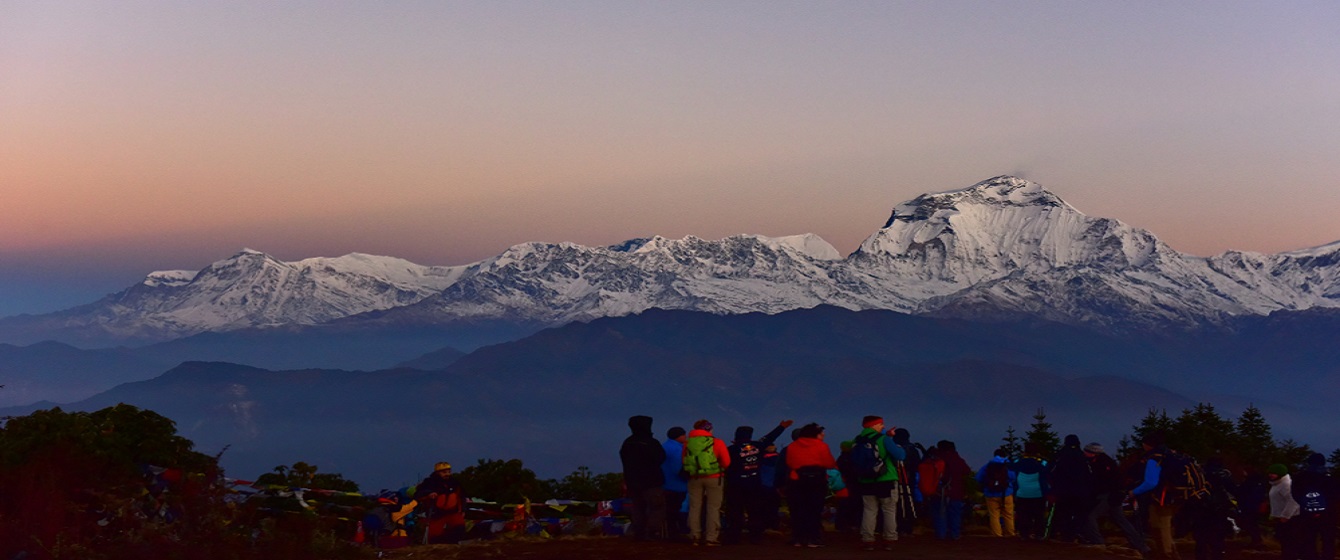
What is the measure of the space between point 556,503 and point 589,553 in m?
7.64

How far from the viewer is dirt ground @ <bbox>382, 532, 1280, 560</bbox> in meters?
21.1

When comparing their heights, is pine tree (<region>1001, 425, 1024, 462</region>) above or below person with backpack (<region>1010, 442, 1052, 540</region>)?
above

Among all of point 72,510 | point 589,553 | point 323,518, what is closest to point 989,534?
point 589,553

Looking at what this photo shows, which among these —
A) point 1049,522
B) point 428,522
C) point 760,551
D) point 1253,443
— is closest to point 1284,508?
point 1049,522

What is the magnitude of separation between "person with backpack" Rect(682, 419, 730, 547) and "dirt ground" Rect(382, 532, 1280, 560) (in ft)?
1.16

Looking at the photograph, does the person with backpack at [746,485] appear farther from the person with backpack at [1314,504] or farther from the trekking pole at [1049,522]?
the person with backpack at [1314,504]

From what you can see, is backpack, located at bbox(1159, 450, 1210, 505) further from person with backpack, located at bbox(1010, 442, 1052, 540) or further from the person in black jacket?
the person in black jacket

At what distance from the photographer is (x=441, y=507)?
2353 centimetres

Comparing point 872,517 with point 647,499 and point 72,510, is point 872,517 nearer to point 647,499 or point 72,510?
point 647,499

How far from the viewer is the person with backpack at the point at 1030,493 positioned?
24.1 meters

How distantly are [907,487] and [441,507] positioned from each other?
811cm

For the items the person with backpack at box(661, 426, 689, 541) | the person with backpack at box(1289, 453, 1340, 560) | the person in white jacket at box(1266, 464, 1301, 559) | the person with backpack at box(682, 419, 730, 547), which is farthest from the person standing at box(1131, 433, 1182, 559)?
the person with backpack at box(661, 426, 689, 541)

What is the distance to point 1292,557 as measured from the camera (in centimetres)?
2091

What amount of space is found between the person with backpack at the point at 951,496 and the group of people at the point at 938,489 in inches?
0.8
